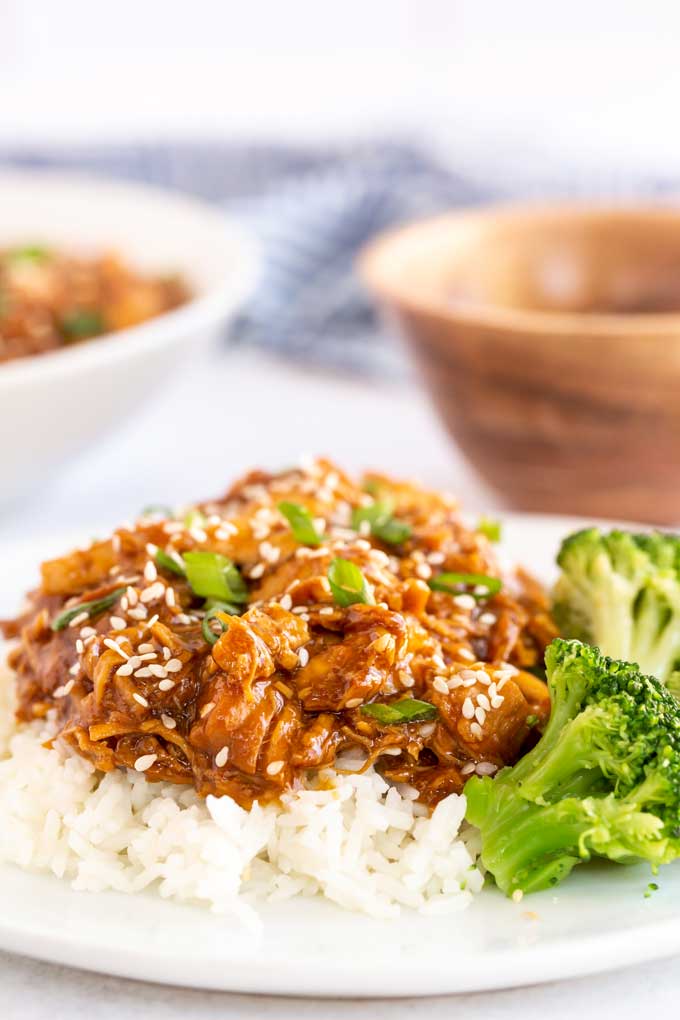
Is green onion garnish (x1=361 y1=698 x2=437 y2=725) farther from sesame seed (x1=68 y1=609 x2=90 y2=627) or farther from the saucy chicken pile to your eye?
sesame seed (x1=68 y1=609 x2=90 y2=627)

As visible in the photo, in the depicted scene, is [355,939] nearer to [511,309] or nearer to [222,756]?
[222,756]

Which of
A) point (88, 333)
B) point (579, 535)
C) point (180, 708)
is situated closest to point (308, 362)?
point (88, 333)

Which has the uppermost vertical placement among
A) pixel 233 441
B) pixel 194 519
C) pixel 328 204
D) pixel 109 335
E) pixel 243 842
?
pixel 194 519

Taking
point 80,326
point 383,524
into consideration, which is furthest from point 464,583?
point 80,326

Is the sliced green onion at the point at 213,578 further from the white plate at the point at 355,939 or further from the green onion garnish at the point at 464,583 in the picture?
the white plate at the point at 355,939

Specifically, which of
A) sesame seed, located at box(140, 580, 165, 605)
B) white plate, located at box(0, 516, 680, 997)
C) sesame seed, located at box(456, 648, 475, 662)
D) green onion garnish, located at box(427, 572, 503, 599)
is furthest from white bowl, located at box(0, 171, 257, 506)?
white plate, located at box(0, 516, 680, 997)
